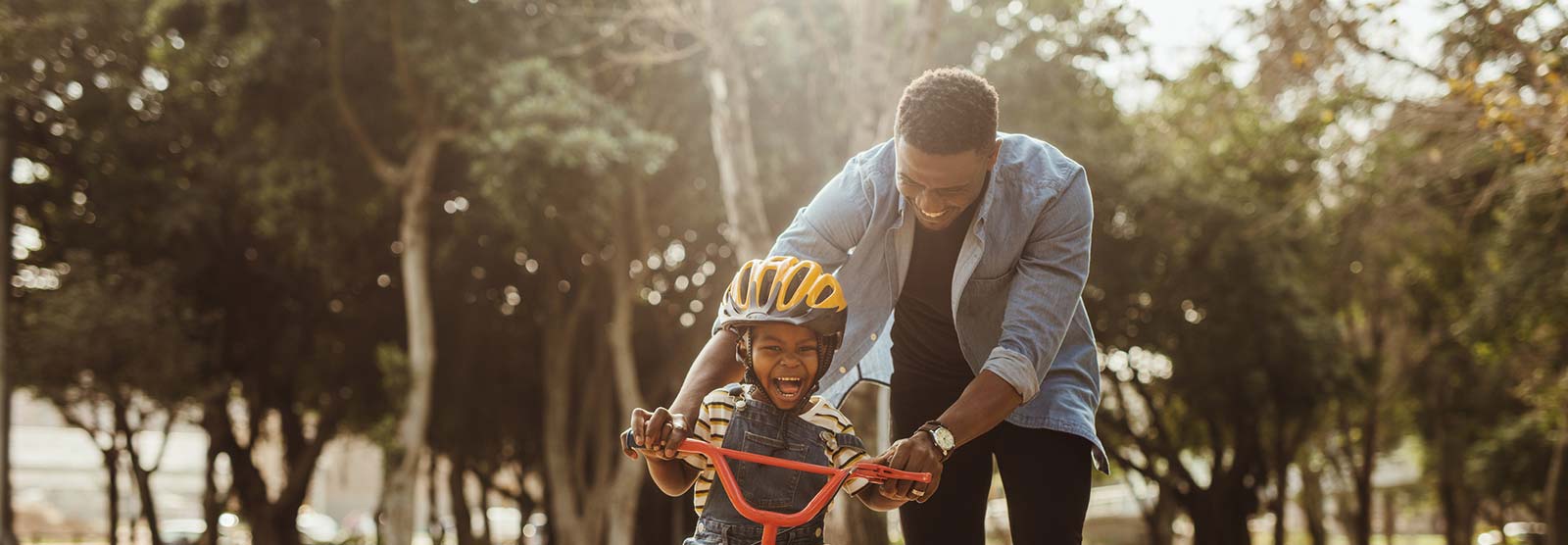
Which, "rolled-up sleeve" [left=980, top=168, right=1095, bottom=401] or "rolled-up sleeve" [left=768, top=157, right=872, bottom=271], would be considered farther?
"rolled-up sleeve" [left=768, top=157, right=872, bottom=271]

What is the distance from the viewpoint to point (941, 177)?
2967 mm

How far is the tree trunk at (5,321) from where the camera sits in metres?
14.9

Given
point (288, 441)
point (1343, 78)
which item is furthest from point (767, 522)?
point (288, 441)

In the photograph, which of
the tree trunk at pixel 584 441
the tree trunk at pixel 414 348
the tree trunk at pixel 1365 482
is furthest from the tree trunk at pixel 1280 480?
the tree trunk at pixel 414 348

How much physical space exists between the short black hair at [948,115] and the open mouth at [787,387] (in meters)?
0.63

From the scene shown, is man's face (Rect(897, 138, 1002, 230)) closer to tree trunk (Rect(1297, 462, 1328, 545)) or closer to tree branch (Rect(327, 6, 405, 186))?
tree branch (Rect(327, 6, 405, 186))

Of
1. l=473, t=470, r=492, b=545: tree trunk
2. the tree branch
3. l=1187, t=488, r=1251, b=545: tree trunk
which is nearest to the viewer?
the tree branch

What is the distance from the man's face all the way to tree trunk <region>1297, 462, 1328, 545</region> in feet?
94.2

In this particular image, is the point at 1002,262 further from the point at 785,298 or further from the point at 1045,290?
the point at 785,298

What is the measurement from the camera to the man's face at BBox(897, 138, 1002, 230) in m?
2.95

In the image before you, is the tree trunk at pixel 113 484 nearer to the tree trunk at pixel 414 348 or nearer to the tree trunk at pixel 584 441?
the tree trunk at pixel 584 441

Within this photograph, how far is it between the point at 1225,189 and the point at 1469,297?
541 centimetres

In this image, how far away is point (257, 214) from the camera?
17.7m

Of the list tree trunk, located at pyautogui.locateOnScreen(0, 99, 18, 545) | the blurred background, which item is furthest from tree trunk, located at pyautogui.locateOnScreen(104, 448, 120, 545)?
tree trunk, located at pyautogui.locateOnScreen(0, 99, 18, 545)
